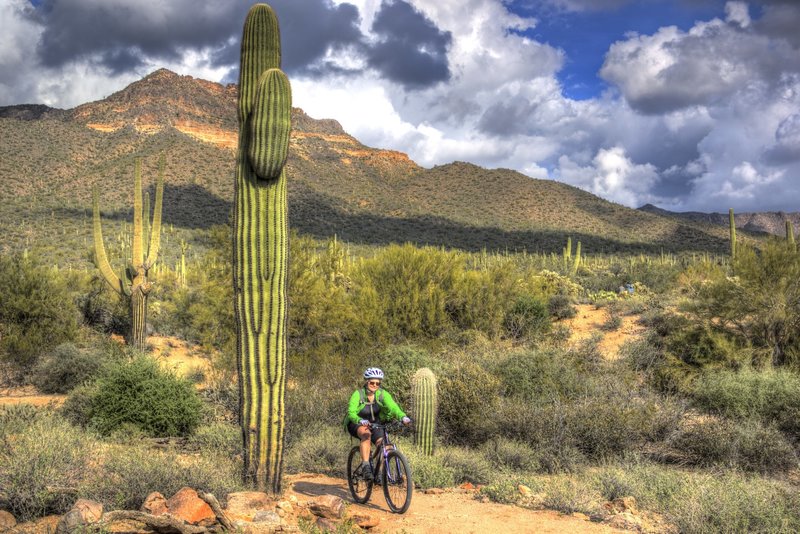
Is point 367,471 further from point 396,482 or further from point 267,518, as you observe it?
point 267,518

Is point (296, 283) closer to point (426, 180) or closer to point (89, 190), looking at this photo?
point (89, 190)

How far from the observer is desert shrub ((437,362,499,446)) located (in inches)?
456

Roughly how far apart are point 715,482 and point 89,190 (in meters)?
56.5

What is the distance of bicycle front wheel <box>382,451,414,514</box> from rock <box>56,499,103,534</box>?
9.80 ft

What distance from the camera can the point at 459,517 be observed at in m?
7.09

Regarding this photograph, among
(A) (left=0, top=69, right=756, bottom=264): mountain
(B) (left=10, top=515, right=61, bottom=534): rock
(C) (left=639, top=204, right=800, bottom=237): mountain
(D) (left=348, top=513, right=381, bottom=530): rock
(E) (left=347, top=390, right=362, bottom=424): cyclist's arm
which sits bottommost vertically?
(D) (left=348, top=513, right=381, bottom=530): rock

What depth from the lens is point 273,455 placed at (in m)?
7.34

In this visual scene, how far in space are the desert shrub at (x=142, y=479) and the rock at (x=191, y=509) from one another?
59cm

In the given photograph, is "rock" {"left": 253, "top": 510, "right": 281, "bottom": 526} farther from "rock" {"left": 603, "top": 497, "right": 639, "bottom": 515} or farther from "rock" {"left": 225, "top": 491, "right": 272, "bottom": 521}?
"rock" {"left": 603, "top": 497, "right": 639, "bottom": 515}

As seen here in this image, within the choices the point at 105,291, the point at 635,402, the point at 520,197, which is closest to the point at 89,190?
the point at 105,291

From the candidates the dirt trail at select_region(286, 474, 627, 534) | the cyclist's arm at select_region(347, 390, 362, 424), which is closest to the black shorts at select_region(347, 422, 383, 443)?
the cyclist's arm at select_region(347, 390, 362, 424)

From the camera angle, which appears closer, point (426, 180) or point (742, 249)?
point (742, 249)

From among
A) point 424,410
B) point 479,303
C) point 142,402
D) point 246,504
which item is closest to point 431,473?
point 424,410

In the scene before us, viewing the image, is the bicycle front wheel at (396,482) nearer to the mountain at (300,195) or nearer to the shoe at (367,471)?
the shoe at (367,471)
